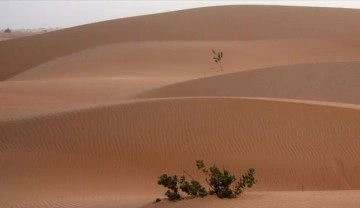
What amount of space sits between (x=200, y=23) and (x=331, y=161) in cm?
4649

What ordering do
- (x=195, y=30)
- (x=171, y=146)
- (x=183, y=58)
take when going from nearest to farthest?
(x=171, y=146), (x=183, y=58), (x=195, y=30)

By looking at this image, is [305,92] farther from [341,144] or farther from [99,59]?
[99,59]

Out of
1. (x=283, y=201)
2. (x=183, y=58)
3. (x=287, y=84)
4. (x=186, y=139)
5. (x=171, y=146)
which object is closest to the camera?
(x=283, y=201)

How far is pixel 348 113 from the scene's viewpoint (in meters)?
13.0

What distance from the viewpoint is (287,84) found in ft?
65.5

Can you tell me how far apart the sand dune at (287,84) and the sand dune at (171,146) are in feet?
16.2

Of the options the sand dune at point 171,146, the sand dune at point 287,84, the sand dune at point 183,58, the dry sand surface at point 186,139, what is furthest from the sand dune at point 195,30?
the sand dune at point 171,146

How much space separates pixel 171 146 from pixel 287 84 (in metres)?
9.57

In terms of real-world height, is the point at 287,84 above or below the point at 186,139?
above

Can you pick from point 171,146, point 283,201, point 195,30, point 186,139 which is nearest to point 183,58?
point 195,30

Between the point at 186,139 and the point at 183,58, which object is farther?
the point at 183,58

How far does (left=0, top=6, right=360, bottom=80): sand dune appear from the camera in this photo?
165 feet

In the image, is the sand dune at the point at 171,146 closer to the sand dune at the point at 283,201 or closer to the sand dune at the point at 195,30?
the sand dune at the point at 283,201

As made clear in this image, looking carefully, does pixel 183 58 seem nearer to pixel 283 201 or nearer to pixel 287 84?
pixel 287 84
